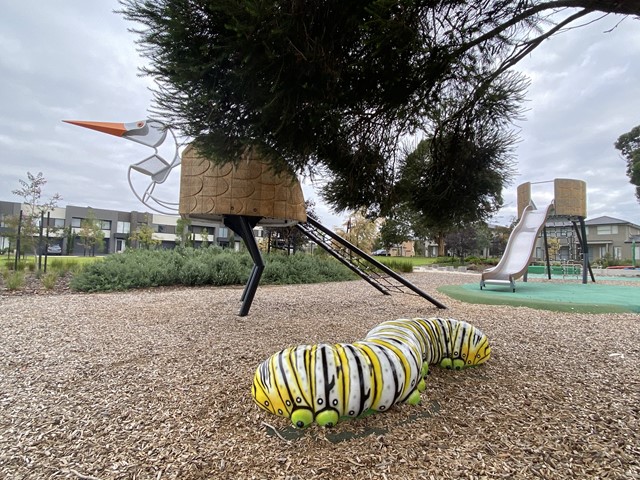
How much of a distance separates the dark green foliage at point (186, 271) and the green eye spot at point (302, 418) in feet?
28.2

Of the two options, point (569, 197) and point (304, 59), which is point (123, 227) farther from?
point (304, 59)

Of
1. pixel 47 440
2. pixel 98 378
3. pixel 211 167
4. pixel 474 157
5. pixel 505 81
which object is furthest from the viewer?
pixel 211 167

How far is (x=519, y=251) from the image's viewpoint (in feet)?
37.7

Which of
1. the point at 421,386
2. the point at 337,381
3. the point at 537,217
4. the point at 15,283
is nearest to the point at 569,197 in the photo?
the point at 537,217

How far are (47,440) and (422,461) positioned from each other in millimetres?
2047

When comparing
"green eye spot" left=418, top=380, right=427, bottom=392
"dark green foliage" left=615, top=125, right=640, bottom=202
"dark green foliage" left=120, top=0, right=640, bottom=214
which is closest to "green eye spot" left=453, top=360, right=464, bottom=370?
"green eye spot" left=418, top=380, right=427, bottom=392

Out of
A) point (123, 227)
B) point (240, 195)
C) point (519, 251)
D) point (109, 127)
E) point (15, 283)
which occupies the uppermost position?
point (123, 227)

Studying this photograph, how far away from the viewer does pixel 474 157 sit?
354 cm

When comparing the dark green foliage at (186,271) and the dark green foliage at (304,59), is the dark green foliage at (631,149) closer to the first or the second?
the dark green foliage at (186,271)

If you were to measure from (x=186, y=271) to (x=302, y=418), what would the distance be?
365 inches

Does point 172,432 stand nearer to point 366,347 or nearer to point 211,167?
point 366,347

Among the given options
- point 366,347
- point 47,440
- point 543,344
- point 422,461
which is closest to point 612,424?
point 422,461

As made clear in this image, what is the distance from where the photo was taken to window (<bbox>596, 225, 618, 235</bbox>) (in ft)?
143

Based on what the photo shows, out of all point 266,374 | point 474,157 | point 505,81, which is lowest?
point 266,374
